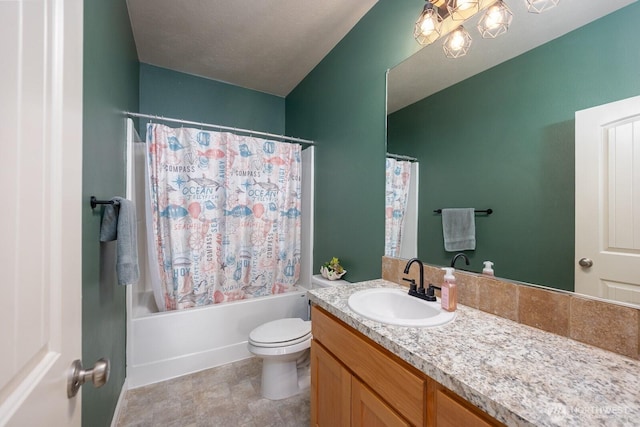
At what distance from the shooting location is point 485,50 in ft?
3.88

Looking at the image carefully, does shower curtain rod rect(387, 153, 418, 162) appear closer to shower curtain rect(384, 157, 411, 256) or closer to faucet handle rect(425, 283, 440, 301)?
shower curtain rect(384, 157, 411, 256)

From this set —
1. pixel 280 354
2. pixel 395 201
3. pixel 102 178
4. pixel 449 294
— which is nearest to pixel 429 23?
pixel 395 201

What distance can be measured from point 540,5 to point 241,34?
1.97 metres

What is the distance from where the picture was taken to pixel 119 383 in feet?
5.36

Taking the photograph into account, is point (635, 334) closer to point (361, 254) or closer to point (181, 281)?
point (361, 254)

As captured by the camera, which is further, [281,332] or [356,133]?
[356,133]

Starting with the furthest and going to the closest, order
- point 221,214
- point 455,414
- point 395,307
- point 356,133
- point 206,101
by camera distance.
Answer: point 206,101
point 221,214
point 356,133
point 395,307
point 455,414

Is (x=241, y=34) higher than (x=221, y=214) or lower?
higher

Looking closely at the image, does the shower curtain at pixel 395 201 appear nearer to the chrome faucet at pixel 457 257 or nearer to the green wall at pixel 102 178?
the chrome faucet at pixel 457 257

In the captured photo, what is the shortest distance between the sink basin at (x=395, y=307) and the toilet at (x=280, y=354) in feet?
2.24

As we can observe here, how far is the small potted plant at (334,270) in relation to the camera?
209 centimetres

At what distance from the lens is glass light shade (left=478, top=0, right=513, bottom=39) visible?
111cm

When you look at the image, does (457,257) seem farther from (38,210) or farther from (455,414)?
(38,210)

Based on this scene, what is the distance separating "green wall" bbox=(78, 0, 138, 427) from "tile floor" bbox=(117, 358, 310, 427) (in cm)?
18
